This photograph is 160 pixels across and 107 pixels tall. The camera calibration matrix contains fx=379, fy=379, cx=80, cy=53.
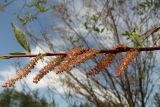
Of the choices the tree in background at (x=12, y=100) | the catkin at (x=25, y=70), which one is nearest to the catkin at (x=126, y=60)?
the catkin at (x=25, y=70)

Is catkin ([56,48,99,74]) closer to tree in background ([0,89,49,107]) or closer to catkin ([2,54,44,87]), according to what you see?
catkin ([2,54,44,87])

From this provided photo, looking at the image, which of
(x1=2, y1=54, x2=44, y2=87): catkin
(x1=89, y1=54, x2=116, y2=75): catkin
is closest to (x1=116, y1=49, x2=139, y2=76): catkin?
(x1=89, y1=54, x2=116, y2=75): catkin

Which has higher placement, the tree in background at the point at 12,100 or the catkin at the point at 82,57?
the catkin at the point at 82,57

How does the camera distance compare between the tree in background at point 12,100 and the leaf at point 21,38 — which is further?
the tree in background at point 12,100

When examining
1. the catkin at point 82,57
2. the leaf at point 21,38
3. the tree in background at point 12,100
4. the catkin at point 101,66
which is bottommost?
the tree in background at point 12,100

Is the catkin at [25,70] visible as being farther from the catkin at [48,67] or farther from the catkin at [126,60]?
the catkin at [126,60]

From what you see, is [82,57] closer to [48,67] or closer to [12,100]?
[48,67]

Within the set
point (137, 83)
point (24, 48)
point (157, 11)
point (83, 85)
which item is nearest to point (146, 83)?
point (137, 83)

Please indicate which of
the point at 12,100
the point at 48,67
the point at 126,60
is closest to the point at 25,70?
the point at 48,67

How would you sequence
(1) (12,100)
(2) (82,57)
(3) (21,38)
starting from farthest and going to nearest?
(1) (12,100) → (3) (21,38) → (2) (82,57)

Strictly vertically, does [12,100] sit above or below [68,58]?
below
